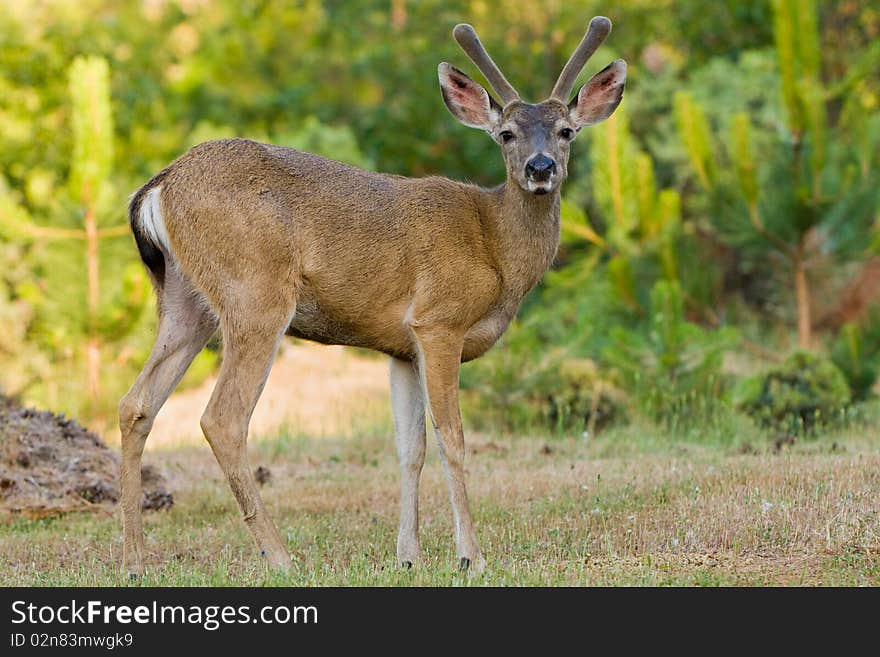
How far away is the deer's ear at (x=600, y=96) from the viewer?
833cm

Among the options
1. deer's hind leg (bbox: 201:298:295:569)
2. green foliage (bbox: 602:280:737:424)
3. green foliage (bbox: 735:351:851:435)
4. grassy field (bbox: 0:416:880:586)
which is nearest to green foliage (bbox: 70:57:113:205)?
grassy field (bbox: 0:416:880:586)

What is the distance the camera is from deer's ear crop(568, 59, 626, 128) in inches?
328

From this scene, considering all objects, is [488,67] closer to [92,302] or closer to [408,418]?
[408,418]

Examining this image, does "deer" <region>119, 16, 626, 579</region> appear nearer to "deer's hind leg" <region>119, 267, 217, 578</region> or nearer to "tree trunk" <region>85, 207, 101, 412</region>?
"deer's hind leg" <region>119, 267, 217, 578</region>

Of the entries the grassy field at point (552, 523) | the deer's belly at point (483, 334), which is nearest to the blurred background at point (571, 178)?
the grassy field at point (552, 523)

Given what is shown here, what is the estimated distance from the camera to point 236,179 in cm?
777

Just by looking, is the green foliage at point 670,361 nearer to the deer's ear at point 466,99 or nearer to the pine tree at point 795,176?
the pine tree at point 795,176

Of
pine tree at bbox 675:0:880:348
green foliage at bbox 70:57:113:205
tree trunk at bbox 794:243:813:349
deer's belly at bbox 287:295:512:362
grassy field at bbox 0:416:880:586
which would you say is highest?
green foliage at bbox 70:57:113:205

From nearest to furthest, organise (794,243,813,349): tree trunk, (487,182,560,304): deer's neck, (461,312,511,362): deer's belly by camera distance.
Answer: (461,312,511,362): deer's belly → (487,182,560,304): deer's neck → (794,243,813,349): tree trunk

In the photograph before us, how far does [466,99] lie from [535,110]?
55 centimetres

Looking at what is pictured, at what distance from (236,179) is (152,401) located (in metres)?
1.38

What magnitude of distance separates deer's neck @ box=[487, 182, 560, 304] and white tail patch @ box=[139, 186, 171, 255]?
192cm
